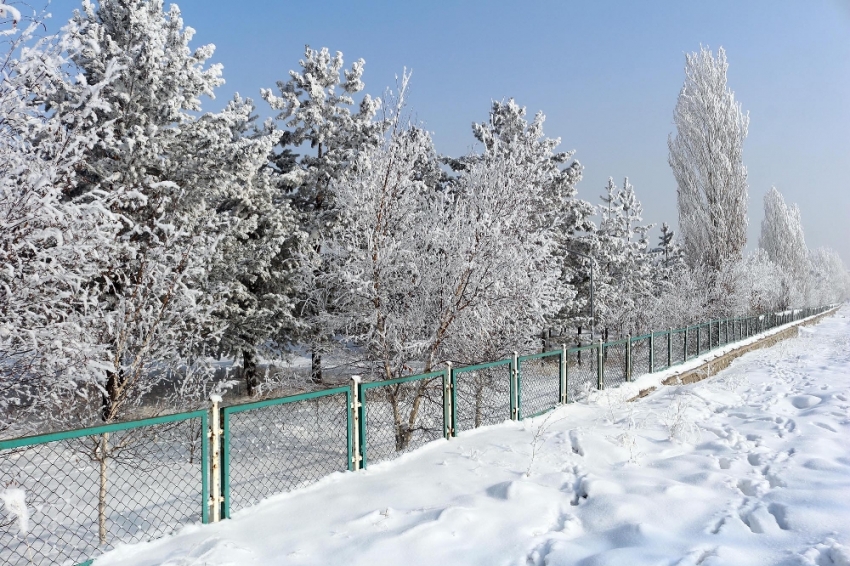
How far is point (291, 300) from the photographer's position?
16781 mm

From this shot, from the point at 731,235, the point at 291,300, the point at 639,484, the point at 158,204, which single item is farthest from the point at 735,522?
the point at 731,235

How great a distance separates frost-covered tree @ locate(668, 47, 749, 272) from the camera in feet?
110

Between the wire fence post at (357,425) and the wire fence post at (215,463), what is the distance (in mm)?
1593

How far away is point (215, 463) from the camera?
4570mm

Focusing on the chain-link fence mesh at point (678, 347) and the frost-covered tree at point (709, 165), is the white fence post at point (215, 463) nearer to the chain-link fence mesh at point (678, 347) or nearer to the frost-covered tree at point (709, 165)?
the chain-link fence mesh at point (678, 347)

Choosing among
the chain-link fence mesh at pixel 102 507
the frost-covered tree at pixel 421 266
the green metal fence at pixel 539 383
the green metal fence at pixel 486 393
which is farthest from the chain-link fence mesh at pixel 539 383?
the chain-link fence mesh at pixel 102 507

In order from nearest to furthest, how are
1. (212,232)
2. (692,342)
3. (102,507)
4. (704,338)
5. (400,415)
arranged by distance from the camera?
(102,507), (400,415), (212,232), (692,342), (704,338)

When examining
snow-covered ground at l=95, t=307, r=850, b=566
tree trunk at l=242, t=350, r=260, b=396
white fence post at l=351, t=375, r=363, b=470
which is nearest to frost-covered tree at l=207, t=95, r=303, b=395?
tree trunk at l=242, t=350, r=260, b=396

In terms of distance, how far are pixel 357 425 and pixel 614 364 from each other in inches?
331

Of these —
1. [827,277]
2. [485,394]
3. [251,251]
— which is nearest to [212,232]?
[251,251]

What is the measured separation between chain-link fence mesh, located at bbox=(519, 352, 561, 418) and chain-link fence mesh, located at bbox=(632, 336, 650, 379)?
4020mm

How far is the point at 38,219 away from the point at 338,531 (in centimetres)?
374

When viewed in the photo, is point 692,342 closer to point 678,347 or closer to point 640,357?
point 678,347

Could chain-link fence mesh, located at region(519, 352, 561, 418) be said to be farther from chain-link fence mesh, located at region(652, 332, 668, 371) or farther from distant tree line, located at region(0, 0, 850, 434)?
chain-link fence mesh, located at region(652, 332, 668, 371)
